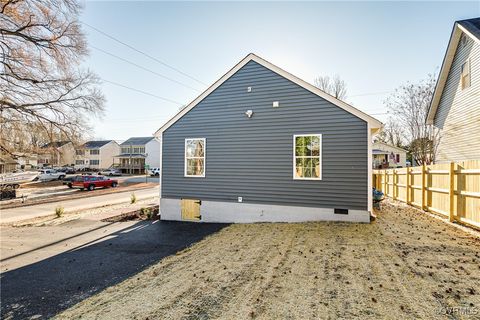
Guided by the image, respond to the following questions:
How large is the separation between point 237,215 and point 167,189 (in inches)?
144

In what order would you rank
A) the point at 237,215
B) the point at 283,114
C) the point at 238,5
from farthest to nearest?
1. the point at 238,5
2. the point at 237,215
3. the point at 283,114

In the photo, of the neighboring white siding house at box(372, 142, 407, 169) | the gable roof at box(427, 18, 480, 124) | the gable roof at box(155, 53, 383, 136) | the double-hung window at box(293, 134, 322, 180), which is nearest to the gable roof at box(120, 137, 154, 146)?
the neighboring white siding house at box(372, 142, 407, 169)

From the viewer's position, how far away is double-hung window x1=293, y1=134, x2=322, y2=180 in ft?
30.0

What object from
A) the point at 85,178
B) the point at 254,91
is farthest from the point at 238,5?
the point at 85,178

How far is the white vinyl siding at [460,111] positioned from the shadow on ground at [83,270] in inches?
473

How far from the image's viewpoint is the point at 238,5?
1154 centimetres

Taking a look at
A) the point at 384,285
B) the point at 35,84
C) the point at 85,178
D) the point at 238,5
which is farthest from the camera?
the point at 85,178

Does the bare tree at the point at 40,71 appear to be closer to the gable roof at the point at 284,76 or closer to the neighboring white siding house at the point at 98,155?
the gable roof at the point at 284,76

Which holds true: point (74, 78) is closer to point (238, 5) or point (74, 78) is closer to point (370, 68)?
point (238, 5)

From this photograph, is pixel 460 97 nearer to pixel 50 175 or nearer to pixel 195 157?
pixel 195 157

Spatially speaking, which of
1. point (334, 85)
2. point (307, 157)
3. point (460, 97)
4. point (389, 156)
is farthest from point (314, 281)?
point (389, 156)

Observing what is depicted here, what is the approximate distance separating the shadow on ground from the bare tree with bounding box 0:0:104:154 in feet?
56.8

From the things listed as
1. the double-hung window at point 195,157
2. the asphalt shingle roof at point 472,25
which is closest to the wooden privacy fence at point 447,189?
the asphalt shingle roof at point 472,25

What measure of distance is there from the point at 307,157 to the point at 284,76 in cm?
319
